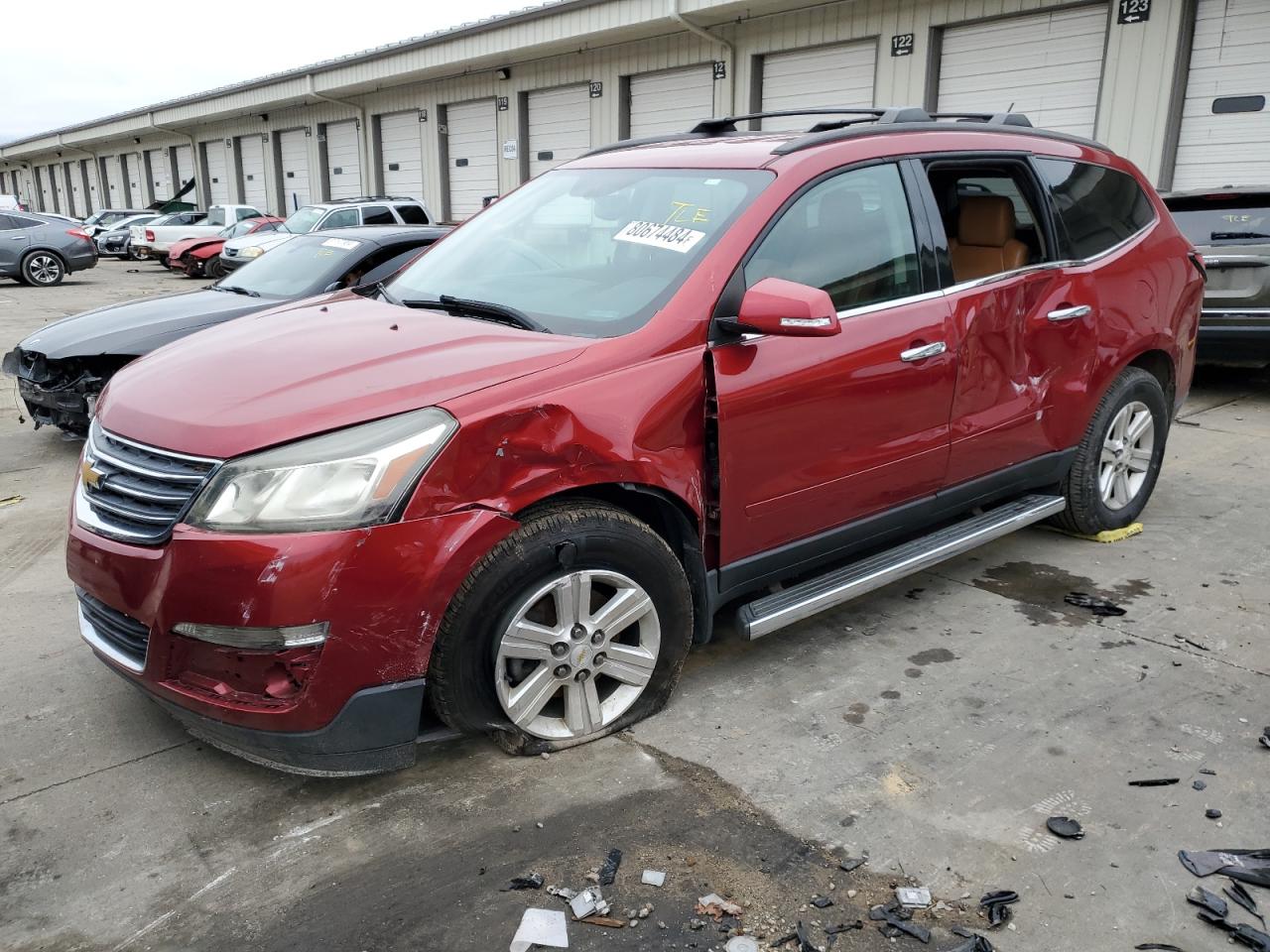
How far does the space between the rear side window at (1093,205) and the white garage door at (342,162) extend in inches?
959

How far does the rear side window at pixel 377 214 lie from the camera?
18.1 meters

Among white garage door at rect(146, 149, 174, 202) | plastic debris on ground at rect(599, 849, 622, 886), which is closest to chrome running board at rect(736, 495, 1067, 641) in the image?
plastic debris on ground at rect(599, 849, 622, 886)

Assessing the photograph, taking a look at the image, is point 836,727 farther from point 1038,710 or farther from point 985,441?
point 985,441

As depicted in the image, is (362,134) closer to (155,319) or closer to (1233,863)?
(155,319)

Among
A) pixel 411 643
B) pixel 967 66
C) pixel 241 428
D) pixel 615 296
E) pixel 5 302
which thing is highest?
pixel 967 66

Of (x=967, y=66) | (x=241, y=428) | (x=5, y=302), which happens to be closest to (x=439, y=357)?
(x=241, y=428)

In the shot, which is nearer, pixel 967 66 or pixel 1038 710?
pixel 1038 710

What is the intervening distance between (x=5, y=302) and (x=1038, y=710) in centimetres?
Result: 1849

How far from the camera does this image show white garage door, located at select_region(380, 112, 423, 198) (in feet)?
78.4

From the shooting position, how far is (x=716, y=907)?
91.5 inches

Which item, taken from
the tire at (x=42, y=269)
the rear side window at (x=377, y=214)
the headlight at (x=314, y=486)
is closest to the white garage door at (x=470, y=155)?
the rear side window at (x=377, y=214)

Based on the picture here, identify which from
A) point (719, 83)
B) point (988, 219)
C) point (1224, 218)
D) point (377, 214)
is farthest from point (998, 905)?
point (377, 214)

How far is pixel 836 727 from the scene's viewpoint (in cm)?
312

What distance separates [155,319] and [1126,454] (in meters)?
5.69
